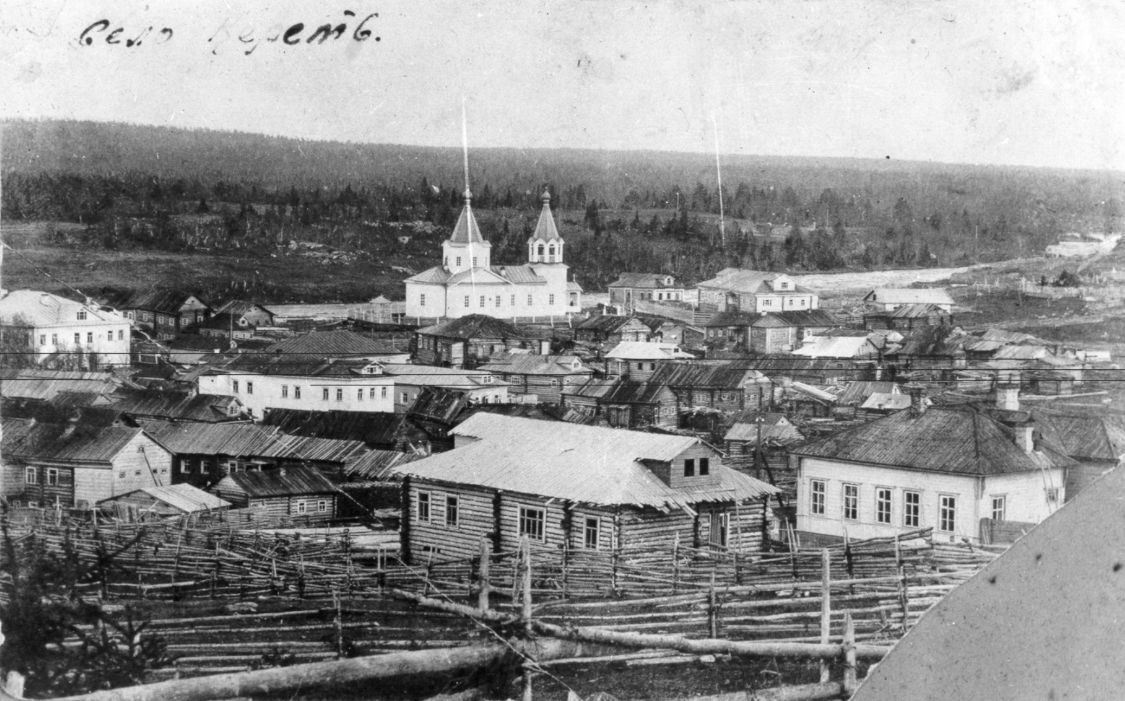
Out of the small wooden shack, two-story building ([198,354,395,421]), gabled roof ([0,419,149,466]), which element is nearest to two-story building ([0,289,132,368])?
gabled roof ([0,419,149,466])

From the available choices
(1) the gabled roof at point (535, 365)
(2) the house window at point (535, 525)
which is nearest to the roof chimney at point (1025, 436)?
(1) the gabled roof at point (535, 365)

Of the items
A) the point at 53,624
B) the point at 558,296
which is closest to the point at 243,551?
Answer: the point at 53,624

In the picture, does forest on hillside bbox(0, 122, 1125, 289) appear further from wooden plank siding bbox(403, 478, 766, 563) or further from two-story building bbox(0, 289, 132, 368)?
wooden plank siding bbox(403, 478, 766, 563)

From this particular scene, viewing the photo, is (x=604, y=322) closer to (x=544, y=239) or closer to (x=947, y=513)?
(x=544, y=239)

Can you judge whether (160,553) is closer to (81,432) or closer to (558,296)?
(81,432)

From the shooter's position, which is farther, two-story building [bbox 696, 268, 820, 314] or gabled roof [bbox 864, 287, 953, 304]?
gabled roof [bbox 864, 287, 953, 304]

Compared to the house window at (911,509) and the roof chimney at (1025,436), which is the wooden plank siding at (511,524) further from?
the roof chimney at (1025,436)

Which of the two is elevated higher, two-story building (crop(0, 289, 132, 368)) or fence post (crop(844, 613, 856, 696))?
two-story building (crop(0, 289, 132, 368))
